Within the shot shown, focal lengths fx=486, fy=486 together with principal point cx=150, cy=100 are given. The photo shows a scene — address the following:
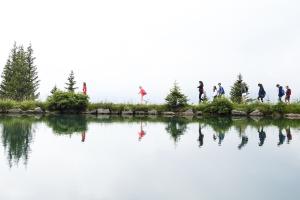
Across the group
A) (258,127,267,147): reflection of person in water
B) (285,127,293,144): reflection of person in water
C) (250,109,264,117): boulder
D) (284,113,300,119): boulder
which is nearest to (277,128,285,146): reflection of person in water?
(285,127,293,144): reflection of person in water

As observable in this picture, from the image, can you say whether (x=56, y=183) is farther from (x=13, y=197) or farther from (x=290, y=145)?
(x=290, y=145)

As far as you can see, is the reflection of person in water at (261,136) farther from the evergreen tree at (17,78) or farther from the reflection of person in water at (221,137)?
the evergreen tree at (17,78)

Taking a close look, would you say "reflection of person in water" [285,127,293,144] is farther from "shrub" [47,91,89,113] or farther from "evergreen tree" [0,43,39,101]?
"evergreen tree" [0,43,39,101]

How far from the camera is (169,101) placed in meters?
40.0

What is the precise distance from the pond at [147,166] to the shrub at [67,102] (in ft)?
54.8

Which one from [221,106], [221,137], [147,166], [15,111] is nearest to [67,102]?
[15,111]

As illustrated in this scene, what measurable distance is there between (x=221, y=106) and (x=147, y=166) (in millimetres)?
25248

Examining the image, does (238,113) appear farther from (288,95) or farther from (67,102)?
(67,102)

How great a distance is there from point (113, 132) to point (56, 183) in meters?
12.4

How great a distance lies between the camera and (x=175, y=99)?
39875mm

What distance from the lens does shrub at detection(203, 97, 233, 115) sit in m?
38.2

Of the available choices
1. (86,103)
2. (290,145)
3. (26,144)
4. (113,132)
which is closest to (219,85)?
(86,103)

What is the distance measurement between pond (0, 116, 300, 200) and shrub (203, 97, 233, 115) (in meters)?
15.5

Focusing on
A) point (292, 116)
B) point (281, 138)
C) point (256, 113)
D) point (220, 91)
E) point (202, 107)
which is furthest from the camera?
point (220, 91)
